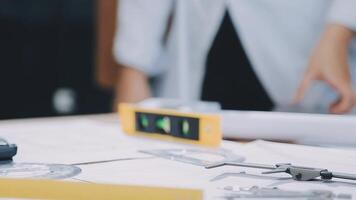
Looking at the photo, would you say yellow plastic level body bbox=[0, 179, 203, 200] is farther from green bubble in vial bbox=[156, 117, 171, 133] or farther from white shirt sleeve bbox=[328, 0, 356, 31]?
white shirt sleeve bbox=[328, 0, 356, 31]

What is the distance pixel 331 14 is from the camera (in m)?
0.90

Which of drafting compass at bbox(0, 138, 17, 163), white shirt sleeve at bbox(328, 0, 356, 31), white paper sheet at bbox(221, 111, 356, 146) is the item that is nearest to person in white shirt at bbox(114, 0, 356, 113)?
white shirt sleeve at bbox(328, 0, 356, 31)

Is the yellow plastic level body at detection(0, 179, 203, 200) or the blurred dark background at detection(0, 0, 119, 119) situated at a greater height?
the blurred dark background at detection(0, 0, 119, 119)

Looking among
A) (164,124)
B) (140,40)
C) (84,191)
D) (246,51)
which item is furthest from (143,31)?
(84,191)

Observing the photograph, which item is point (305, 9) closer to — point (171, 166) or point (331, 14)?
point (331, 14)

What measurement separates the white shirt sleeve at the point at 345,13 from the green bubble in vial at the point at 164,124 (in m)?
0.43

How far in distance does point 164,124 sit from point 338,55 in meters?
0.42

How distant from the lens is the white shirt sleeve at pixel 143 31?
1.07m

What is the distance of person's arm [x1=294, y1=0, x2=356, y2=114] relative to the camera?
87 centimetres

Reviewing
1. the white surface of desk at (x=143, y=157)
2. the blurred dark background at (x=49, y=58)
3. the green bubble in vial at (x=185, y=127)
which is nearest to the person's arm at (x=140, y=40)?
the blurred dark background at (x=49, y=58)

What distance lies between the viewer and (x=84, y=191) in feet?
1.08

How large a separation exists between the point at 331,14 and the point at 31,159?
2.01ft

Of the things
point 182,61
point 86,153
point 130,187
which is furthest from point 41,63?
point 130,187

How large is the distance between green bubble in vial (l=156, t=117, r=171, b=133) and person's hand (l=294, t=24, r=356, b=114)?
0.39 meters
